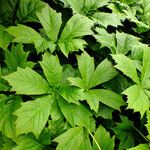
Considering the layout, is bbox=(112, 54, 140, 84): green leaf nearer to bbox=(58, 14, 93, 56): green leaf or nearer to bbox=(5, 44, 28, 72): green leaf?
bbox=(58, 14, 93, 56): green leaf

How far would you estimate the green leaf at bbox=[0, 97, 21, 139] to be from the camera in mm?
1726

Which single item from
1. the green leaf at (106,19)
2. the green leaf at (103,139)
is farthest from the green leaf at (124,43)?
the green leaf at (103,139)

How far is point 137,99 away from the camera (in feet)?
5.85

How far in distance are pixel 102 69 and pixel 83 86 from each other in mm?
181

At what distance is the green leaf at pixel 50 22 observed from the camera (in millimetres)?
1930

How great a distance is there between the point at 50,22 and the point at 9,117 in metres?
0.66

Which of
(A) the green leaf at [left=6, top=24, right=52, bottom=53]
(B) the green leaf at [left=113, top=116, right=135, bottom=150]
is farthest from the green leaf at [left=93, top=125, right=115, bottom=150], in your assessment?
(A) the green leaf at [left=6, top=24, right=52, bottom=53]

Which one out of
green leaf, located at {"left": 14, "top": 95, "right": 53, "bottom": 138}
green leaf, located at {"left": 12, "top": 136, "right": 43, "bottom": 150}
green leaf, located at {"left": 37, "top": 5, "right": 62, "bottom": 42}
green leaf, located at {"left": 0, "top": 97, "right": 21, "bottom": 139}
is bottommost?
green leaf, located at {"left": 12, "top": 136, "right": 43, "bottom": 150}

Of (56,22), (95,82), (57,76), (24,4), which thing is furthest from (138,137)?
(24,4)

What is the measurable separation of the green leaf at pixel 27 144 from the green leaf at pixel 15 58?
17.3 inches

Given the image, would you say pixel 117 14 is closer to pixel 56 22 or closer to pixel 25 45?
pixel 56 22

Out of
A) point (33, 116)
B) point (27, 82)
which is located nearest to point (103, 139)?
point (33, 116)

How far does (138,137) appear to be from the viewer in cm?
197

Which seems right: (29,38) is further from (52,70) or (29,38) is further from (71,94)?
(71,94)
